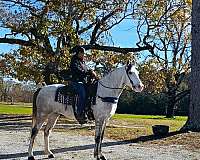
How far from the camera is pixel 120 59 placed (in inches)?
1108

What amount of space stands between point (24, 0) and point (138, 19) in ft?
26.5

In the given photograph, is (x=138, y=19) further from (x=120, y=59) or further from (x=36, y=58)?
(x=36, y=58)

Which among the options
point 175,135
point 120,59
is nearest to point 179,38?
point 120,59

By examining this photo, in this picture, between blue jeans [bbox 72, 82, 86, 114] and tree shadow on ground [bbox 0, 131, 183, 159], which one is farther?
tree shadow on ground [bbox 0, 131, 183, 159]

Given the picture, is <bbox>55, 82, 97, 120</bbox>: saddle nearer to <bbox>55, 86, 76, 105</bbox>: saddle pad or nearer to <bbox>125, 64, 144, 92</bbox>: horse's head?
<bbox>55, 86, 76, 105</bbox>: saddle pad

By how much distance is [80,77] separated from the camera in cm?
987

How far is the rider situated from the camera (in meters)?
9.73

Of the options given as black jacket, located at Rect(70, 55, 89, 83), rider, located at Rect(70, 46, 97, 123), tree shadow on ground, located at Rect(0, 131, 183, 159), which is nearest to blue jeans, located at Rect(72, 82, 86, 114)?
rider, located at Rect(70, 46, 97, 123)

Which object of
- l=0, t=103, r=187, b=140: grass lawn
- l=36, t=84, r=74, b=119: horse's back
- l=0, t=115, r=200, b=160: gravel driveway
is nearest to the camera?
l=36, t=84, r=74, b=119: horse's back

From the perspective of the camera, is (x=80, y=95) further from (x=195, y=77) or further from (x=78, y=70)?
(x=195, y=77)

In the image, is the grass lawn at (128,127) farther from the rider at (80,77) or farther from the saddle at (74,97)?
the rider at (80,77)

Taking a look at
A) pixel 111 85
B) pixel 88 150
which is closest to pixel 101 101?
pixel 111 85

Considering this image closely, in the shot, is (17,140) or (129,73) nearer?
(129,73)

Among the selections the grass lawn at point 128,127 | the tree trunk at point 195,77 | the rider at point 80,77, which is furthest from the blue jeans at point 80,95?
the tree trunk at point 195,77
